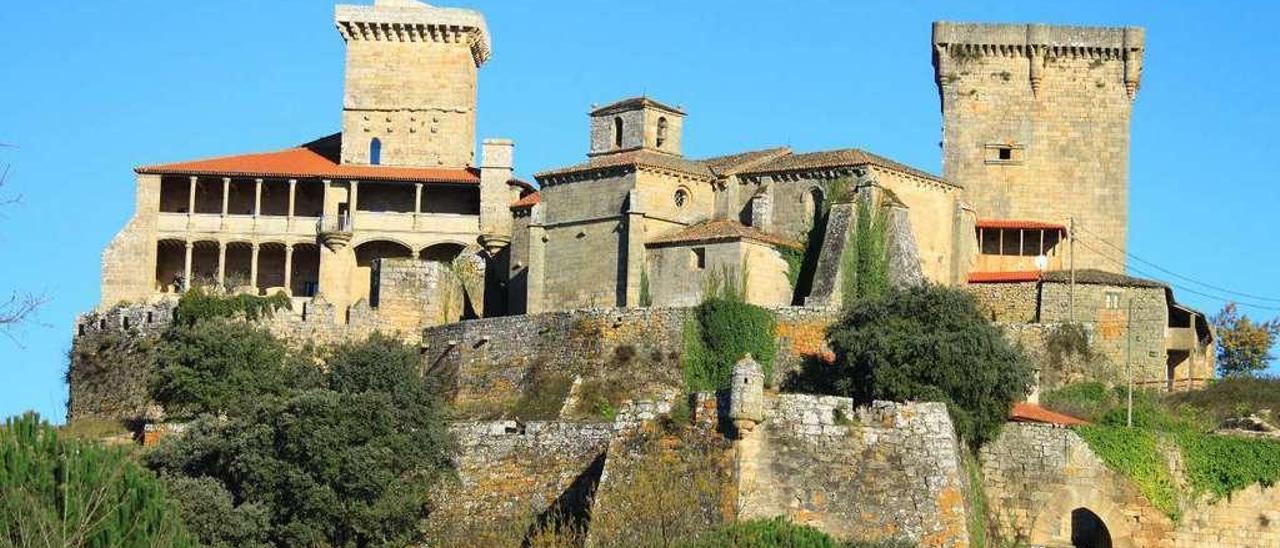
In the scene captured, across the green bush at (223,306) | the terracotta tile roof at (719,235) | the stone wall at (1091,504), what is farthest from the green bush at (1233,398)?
the green bush at (223,306)

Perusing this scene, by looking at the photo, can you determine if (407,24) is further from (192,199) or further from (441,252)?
(192,199)

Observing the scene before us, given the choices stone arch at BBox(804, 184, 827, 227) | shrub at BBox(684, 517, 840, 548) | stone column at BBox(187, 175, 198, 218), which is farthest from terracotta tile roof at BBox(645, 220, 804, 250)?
shrub at BBox(684, 517, 840, 548)

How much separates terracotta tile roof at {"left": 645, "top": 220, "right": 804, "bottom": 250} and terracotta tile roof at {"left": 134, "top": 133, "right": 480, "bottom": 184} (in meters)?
9.58

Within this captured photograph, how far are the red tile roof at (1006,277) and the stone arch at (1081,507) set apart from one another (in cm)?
1830

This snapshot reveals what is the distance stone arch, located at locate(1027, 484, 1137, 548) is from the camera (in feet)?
173

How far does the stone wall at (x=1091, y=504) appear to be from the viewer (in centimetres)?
5269

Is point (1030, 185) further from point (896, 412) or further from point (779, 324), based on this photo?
point (896, 412)

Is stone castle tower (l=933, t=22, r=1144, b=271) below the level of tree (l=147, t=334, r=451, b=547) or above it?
above

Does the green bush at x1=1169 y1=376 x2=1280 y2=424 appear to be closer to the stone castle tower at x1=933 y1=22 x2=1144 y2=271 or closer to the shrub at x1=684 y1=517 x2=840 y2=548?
the stone castle tower at x1=933 y1=22 x2=1144 y2=271

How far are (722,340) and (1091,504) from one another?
1455cm

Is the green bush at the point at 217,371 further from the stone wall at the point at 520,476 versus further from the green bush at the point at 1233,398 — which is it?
the green bush at the point at 1233,398

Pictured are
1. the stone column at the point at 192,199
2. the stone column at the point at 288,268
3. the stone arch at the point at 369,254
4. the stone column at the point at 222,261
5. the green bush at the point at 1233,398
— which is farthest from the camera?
the stone column at the point at 192,199

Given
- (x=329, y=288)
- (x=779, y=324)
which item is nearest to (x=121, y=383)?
(x=329, y=288)

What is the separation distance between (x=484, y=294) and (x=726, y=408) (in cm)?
2969
